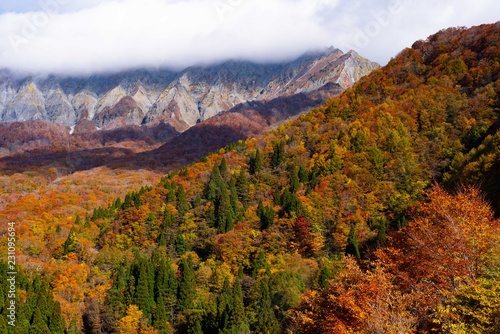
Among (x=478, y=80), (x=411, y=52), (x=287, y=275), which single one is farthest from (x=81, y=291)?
(x=411, y=52)

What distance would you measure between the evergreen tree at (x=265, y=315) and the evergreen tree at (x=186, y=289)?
42.6ft

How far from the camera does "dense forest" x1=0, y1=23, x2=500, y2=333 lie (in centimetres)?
4881

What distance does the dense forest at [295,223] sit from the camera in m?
48.8

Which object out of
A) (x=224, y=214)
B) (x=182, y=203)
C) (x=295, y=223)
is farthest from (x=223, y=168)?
(x=295, y=223)

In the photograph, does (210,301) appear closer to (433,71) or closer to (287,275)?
(287,275)

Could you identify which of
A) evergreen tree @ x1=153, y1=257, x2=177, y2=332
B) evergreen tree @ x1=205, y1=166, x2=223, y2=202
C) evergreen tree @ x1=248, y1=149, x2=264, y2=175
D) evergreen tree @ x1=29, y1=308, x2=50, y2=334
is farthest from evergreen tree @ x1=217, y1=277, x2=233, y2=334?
evergreen tree @ x1=248, y1=149, x2=264, y2=175

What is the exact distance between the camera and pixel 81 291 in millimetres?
67438

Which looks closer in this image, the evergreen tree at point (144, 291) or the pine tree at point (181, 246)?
the evergreen tree at point (144, 291)

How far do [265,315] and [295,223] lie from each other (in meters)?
21.0

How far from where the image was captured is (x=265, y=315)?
5153 centimetres

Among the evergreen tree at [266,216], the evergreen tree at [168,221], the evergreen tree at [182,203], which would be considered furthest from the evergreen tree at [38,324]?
the evergreen tree at [266,216]

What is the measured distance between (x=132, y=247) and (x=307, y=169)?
108 ft

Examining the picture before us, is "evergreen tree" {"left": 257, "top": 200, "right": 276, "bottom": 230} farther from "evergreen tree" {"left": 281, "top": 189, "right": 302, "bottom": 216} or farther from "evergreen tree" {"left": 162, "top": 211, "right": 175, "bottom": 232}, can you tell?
"evergreen tree" {"left": 162, "top": 211, "right": 175, "bottom": 232}

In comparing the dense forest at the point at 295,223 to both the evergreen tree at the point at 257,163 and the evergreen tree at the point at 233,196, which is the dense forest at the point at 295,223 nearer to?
the evergreen tree at the point at 257,163
